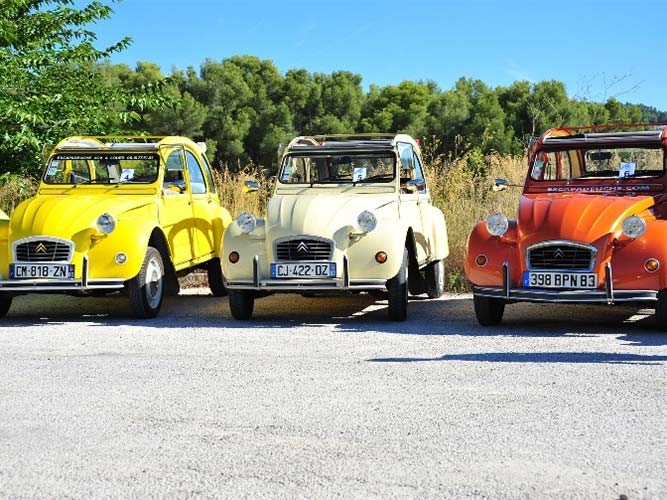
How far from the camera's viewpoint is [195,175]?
13156 millimetres

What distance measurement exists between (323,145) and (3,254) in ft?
11.8

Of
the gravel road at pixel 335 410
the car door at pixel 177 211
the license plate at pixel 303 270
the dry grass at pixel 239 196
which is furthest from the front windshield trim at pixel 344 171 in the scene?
the dry grass at pixel 239 196

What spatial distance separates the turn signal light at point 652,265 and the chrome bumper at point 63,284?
4982 mm

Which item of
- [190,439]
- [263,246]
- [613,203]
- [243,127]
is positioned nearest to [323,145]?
[263,246]

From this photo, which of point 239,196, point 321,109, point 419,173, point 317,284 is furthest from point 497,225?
point 321,109

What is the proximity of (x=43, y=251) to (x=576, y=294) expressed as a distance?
519 centimetres

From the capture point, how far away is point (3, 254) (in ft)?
36.2

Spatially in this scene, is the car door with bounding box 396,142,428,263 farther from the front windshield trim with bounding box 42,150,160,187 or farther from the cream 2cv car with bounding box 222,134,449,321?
the front windshield trim with bounding box 42,150,160,187

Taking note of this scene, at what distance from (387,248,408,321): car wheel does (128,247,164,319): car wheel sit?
2.48 m

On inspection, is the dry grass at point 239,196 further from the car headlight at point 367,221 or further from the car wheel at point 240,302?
the car headlight at point 367,221

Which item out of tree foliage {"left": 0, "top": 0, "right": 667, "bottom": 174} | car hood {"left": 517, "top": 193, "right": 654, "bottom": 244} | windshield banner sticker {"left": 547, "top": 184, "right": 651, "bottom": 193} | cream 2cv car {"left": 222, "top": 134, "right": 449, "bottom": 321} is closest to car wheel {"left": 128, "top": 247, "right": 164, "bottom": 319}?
cream 2cv car {"left": 222, "top": 134, "right": 449, "bottom": 321}

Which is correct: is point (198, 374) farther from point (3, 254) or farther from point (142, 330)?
point (3, 254)

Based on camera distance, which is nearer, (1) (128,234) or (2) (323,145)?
(1) (128,234)

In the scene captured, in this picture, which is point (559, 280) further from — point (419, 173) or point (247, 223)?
point (419, 173)
